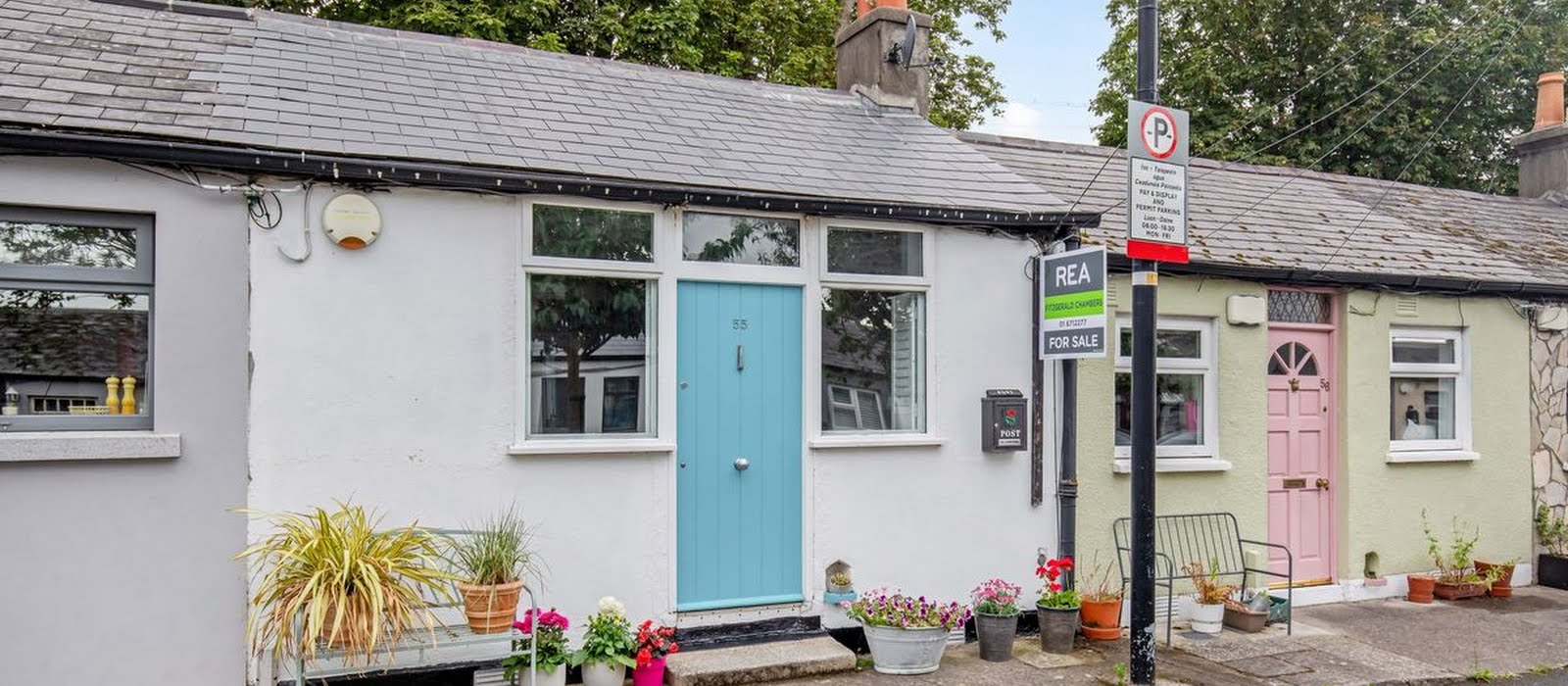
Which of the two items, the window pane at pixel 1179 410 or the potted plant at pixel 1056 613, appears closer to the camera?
the potted plant at pixel 1056 613

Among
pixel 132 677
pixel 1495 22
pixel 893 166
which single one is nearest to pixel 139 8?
pixel 132 677

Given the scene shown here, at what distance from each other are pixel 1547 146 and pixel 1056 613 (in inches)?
446

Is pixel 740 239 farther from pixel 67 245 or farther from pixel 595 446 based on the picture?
pixel 67 245

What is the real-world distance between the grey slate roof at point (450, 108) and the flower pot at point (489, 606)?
2.52 m

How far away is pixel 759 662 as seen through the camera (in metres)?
6.50

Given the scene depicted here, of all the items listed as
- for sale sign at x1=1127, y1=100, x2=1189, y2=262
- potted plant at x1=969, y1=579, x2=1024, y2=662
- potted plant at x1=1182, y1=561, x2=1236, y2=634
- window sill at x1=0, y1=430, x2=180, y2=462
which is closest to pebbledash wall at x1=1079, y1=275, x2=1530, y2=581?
potted plant at x1=1182, y1=561, x2=1236, y2=634

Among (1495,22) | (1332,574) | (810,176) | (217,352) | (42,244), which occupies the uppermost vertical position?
(1495,22)

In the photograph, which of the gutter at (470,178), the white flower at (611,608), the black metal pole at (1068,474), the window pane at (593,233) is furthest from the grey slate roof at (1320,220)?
the white flower at (611,608)

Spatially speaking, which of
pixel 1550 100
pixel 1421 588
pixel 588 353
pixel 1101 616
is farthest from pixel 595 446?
pixel 1550 100

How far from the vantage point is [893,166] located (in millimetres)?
8102

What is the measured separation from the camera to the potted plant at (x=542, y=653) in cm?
590

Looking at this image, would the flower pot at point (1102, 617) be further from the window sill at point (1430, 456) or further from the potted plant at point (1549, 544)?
the potted plant at point (1549, 544)

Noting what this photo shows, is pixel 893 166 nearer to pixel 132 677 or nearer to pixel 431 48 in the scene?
pixel 431 48

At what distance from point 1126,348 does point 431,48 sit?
6277mm
